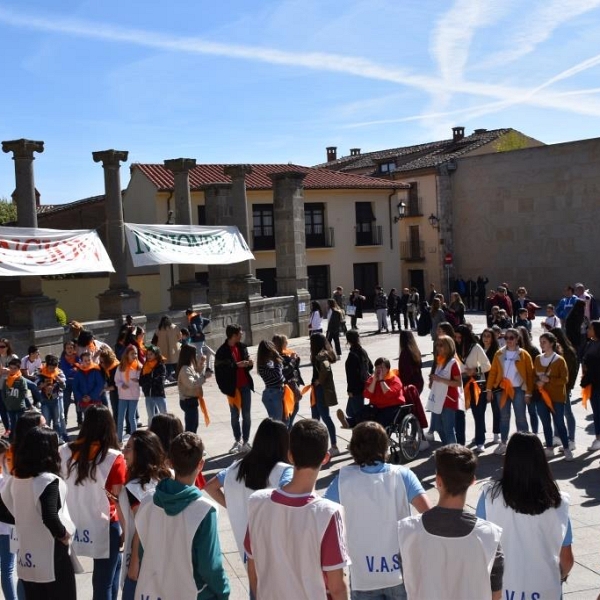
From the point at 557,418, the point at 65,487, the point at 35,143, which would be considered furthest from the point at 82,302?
the point at 65,487

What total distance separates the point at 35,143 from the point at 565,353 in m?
11.6

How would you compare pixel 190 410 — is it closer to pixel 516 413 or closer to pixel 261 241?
pixel 516 413

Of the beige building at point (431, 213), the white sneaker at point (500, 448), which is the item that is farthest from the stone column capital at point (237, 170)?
the beige building at point (431, 213)

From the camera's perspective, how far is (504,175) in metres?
39.5

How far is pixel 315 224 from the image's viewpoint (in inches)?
1543

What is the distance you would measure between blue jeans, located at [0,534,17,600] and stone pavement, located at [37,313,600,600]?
65 cm

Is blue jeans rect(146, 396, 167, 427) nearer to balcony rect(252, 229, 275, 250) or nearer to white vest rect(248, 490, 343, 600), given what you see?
white vest rect(248, 490, 343, 600)

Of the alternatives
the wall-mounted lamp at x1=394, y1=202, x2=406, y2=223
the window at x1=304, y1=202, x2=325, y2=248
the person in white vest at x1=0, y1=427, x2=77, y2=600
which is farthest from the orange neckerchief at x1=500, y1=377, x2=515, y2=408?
the wall-mounted lamp at x1=394, y1=202, x2=406, y2=223

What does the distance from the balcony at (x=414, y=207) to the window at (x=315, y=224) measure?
205 inches

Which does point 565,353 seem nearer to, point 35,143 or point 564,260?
point 35,143

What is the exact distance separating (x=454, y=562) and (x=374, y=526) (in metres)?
0.83

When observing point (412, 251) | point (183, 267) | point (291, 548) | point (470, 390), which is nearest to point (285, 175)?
point (183, 267)

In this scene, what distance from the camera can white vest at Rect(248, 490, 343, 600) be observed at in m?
3.61

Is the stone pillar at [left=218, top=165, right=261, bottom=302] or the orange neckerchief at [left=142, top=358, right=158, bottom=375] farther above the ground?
the stone pillar at [left=218, top=165, right=261, bottom=302]
